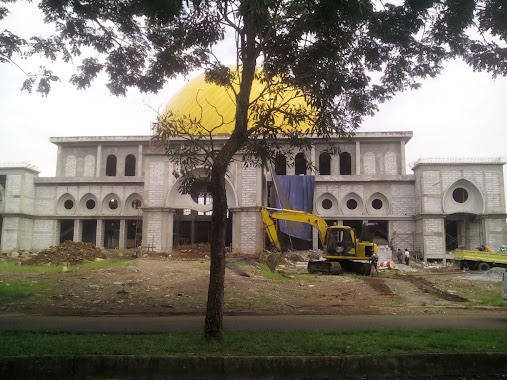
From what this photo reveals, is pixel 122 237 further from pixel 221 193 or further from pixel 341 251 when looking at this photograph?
pixel 221 193

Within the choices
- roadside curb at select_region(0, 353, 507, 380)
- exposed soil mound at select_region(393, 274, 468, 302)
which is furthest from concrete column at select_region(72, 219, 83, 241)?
roadside curb at select_region(0, 353, 507, 380)

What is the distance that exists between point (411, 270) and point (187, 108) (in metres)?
21.7

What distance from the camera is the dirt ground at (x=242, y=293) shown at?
12578mm

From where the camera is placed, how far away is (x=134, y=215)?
3775cm

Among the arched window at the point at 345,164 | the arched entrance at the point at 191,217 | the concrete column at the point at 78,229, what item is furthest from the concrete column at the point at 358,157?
the concrete column at the point at 78,229

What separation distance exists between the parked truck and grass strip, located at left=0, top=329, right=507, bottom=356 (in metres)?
20.9

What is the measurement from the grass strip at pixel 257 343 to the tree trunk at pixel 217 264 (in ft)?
0.87

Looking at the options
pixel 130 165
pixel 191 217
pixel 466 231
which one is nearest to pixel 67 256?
pixel 191 217

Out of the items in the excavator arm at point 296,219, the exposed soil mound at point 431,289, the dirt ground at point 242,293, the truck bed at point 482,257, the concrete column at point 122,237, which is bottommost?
the exposed soil mound at point 431,289

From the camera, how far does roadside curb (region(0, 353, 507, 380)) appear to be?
6.33 meters

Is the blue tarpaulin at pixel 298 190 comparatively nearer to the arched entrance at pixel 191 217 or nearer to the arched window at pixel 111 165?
the arched entrance at pixel 191 217

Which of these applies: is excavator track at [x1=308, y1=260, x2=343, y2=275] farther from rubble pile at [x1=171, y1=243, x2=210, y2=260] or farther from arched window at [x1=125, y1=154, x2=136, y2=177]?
arched window at [x1=125, y1=154, x2=136, y2=177]

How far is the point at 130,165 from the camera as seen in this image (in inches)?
1622

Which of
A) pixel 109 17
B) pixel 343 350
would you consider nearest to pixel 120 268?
pixel 109 17
